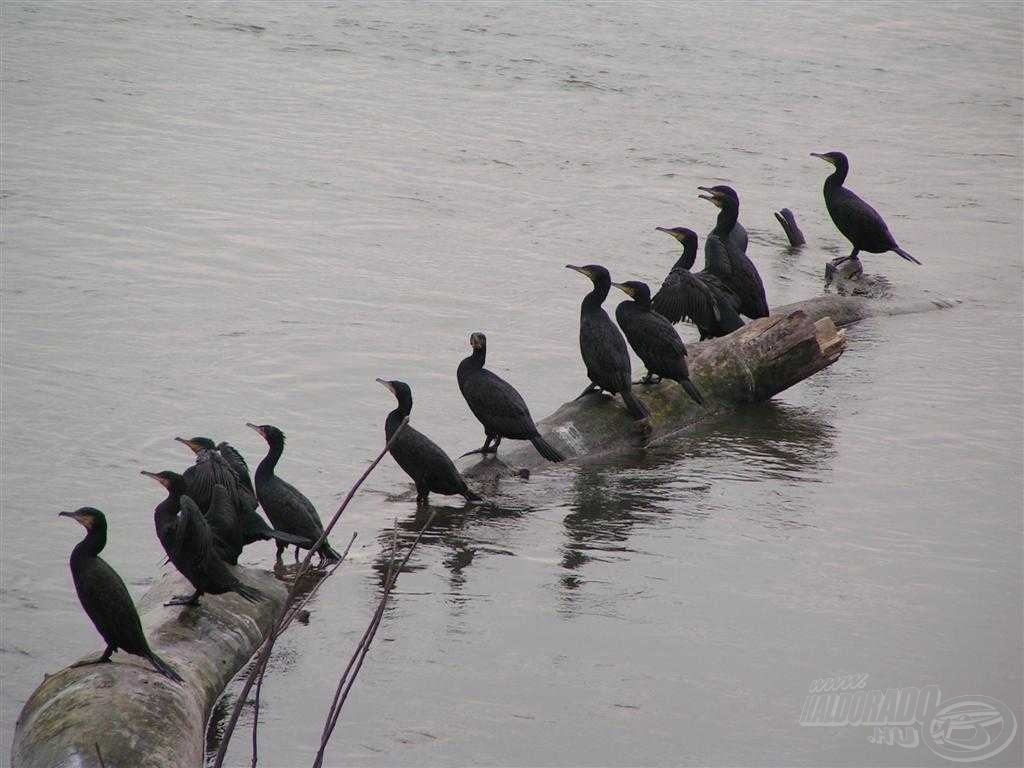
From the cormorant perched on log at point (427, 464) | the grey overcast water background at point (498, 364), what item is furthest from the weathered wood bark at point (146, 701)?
the cormorant perched on log at point (427, 464)

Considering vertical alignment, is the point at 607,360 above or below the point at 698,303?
below

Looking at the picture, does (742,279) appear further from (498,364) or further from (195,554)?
(195,554)

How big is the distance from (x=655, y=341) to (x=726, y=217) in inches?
118

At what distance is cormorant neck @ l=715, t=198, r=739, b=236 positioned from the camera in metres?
11.9

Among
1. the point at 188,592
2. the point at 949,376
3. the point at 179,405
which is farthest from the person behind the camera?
the point at 949,376

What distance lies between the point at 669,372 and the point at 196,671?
4.31m

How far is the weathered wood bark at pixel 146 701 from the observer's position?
484 centimetres

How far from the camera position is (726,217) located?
38.9 ft

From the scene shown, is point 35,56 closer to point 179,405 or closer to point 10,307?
point 10,307

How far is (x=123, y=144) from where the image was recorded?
17406mm

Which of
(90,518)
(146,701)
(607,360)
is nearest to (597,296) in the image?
(607,360)

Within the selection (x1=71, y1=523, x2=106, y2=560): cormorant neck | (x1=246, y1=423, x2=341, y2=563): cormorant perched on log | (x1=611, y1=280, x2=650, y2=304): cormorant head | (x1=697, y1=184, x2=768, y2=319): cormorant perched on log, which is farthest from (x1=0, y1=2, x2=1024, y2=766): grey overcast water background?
(x1=611, y1=280, x2=650, y2=304): cormorant head

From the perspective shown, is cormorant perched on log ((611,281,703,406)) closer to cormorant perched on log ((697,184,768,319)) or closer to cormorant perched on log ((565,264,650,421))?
cormorant perched on log ((565,264,650,421))

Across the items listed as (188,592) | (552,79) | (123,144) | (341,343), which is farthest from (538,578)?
(552,79)
